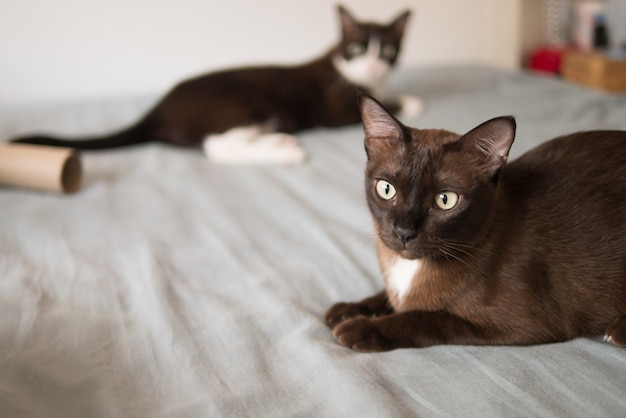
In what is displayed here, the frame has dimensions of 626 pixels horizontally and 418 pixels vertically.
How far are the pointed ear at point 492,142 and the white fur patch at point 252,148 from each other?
3.36ft

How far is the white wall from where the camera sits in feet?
8.09

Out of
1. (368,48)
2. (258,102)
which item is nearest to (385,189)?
(258,102)

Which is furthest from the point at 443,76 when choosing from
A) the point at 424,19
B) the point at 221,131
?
the point at 221,131

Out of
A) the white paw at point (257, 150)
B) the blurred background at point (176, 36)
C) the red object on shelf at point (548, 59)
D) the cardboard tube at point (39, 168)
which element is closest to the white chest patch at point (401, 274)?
the white paw at point (257, 150)

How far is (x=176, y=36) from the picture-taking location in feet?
8.73

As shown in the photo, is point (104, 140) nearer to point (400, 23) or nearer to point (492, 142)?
point (400, 23)

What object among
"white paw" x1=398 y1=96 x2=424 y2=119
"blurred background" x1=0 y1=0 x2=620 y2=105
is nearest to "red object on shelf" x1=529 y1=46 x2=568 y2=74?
"blurred background" x1=0 y1=0 x2=620 y2=105

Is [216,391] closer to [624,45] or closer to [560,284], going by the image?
[560,284]

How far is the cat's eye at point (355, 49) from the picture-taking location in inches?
86.4

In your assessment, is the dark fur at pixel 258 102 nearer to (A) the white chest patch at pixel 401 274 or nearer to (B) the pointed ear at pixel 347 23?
(B) the pointed ear at pixel 347 23

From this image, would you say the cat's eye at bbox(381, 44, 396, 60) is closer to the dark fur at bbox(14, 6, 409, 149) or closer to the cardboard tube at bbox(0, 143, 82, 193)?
the dark fur at bbox(14, 6, 409, 149)

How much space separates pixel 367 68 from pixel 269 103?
392mm

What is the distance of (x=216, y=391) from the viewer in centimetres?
84

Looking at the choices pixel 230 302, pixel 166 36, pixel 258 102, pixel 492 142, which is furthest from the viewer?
pixel 166 36
